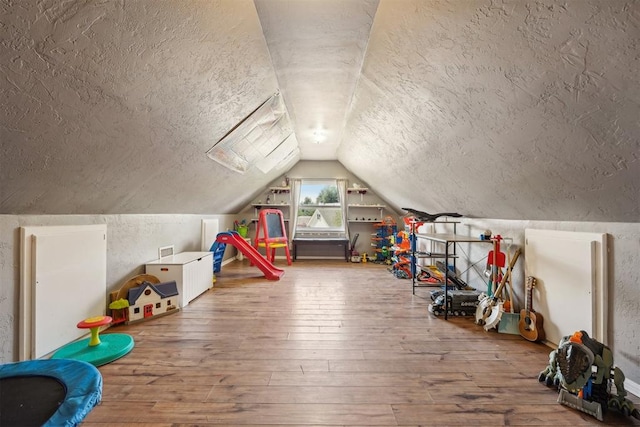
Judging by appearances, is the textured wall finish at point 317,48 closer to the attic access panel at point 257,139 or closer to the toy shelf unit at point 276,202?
the attic access panel at point 257,139

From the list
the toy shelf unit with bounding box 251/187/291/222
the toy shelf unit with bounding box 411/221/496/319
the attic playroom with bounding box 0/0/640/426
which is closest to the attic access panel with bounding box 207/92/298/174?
the attic playroom with bounding box 0/0/640/426

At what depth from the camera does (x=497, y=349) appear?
6.65ft

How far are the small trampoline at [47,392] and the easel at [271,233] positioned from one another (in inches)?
154

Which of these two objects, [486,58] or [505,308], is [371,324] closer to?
[505,308]

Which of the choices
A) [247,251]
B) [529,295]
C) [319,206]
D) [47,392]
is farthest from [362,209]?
[47,392]

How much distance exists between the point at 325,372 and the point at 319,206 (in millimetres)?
4956

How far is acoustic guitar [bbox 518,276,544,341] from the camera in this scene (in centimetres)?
214

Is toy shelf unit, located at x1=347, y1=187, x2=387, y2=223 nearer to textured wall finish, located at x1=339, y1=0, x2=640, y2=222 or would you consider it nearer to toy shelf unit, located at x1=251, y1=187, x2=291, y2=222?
toy shelf unit, located at x1=251, y1=187, x2=291, y2=222

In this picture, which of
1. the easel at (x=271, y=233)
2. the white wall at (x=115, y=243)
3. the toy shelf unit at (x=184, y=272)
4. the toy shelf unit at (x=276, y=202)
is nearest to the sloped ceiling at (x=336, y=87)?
the white wall at (x=115, y=243)

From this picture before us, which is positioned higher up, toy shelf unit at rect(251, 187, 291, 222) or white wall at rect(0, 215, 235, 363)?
toy shelf unit at rect(251, 187, 291, 222)

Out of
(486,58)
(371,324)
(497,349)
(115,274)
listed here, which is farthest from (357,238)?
(486,58)

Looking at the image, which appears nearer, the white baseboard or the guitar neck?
the white baseboard

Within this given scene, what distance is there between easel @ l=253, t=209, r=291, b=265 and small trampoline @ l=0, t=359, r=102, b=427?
12.9 feet

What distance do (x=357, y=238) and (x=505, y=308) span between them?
12.8 ft
